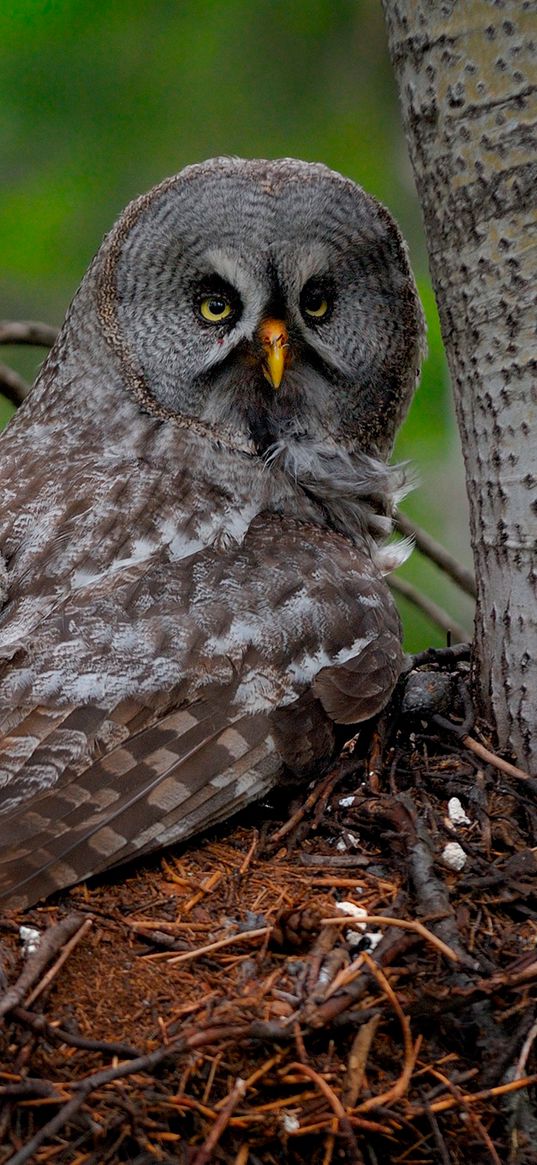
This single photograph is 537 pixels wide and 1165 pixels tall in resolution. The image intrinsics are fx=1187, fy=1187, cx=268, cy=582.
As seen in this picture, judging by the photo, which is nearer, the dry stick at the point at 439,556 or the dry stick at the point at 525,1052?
the dry stick at the point at 525,1052

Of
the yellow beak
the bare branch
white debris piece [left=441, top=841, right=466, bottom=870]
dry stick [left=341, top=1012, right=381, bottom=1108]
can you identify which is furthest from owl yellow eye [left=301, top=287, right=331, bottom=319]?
dry stick [left=341, top=1012, right=381, bottom=1108]

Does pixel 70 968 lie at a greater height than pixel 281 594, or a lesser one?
lesser

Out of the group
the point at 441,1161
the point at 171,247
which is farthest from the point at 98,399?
the point at 441,1161

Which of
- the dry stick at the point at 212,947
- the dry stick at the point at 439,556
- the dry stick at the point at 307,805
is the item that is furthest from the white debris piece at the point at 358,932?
the dry stick at the point at 439,556

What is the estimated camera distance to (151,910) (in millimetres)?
2703

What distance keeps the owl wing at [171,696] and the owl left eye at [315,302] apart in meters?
0.89

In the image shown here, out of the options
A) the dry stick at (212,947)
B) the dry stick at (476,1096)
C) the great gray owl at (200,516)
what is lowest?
the dry stick at (476,1096)

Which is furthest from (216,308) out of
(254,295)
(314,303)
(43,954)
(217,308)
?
(43,954)

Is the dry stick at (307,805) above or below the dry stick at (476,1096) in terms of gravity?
above

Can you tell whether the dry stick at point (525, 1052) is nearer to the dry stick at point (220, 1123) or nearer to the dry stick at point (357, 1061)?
the dry stick at point (357, 1061)

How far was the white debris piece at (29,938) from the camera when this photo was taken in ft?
8.14

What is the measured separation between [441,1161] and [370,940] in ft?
1.47

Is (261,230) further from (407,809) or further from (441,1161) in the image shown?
(441,1161)

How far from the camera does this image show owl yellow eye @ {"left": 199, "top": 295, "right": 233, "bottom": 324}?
3787 mm
